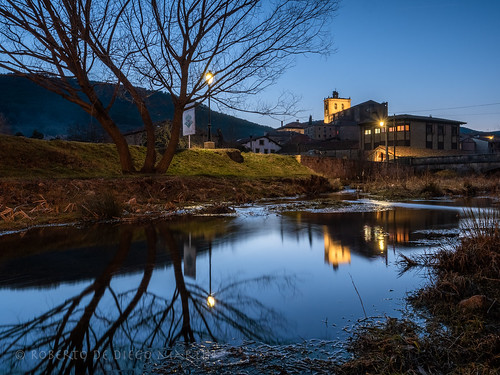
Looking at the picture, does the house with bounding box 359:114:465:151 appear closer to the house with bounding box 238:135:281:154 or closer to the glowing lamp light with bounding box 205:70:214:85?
the house with bounding box 238:135:281:154

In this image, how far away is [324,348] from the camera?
295 centimetres

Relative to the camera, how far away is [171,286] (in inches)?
181

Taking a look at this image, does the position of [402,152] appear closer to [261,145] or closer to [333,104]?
[261,145]

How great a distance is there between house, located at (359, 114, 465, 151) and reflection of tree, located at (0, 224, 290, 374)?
237ft

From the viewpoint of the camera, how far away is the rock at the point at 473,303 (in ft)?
11.5

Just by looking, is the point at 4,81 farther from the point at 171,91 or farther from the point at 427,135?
the point at 171,91

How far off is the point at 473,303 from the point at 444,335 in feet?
2.39

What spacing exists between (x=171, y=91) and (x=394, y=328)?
1484 cm

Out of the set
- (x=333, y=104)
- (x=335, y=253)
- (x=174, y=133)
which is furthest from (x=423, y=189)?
(x=333, y=104)

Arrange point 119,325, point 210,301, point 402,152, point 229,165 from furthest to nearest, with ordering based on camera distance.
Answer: point 402,152 → point 229,165 → point 210,301 → point 119,325

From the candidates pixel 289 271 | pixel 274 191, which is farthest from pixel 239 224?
pixel 274 191

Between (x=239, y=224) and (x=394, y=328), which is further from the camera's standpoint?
(x=239, y=224)

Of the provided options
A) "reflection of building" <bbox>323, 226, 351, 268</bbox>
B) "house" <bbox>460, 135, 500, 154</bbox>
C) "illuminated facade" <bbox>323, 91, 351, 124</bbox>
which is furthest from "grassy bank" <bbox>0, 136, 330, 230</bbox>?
"illuminated facade" <bbox>323, 91, 351, 124</bbox>

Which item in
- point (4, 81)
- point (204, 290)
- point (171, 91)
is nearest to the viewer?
point (204, 290)
